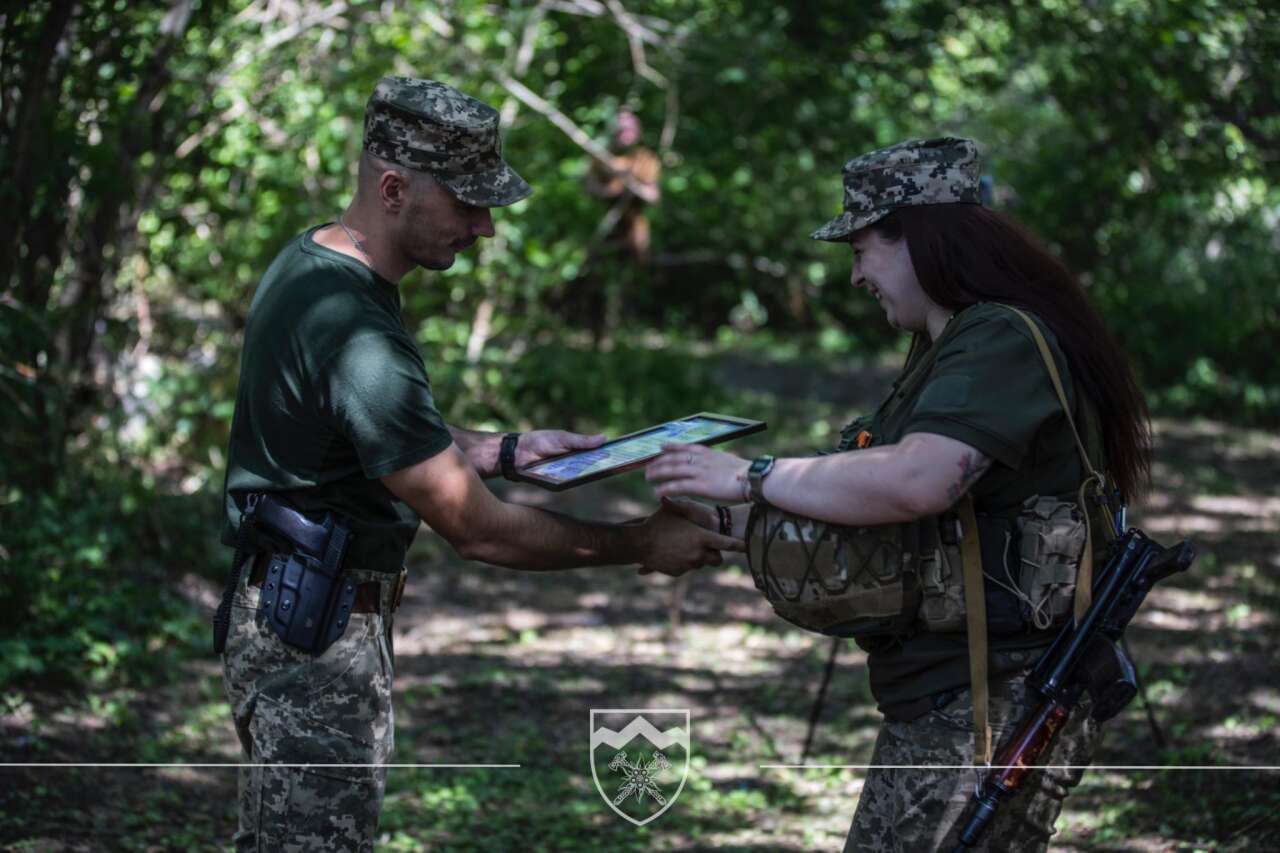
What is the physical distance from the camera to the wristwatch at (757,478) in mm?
2676

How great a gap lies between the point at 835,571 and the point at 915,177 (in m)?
0.78

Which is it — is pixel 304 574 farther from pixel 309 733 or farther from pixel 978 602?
pixel 978 602

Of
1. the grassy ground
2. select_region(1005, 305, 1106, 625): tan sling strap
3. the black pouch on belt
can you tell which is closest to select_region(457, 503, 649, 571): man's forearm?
the black pouch on belt

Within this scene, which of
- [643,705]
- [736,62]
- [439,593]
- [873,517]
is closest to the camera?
[873,517]

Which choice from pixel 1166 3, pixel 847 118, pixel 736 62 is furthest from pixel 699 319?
pixel 1166 3

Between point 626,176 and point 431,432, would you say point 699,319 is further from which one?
point 431,432

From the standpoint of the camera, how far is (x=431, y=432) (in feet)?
9.07

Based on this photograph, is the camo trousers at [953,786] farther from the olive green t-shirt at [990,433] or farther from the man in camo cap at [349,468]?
the man in camo cap at [349,468]

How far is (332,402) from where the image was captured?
8.98ft

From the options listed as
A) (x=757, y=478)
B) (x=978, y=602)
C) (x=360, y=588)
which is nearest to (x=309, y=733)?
(x=360, y=588)

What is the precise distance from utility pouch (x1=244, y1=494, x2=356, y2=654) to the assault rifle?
133 centimetres

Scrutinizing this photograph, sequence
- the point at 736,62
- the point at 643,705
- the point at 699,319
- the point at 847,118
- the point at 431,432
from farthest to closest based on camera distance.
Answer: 1. the point at 699,319
2. the point at 847,118
3. the point at 736,62
4. the point at 643,705
5. the point at 431,432

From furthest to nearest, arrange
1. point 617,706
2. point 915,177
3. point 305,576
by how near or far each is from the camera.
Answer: point 617,706, point 305,576, point 915,177

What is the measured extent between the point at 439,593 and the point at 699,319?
8425mm
